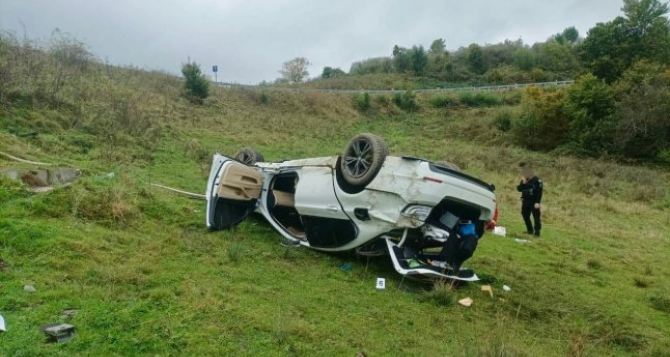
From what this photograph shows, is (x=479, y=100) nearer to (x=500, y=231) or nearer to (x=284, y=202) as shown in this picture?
(x=500, y=231)

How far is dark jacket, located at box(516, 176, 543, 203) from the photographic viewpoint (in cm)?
980

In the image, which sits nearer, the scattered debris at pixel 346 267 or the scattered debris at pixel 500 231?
the scattered debris at pixel 346 267

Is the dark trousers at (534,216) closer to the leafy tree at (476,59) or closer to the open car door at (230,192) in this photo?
the open car door at (230,192)

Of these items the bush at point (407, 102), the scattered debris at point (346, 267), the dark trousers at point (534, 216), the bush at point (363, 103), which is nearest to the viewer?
the scattered debris at point (346, 267)

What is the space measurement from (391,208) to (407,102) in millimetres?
32042

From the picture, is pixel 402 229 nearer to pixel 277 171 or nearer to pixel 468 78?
pixel 277 171

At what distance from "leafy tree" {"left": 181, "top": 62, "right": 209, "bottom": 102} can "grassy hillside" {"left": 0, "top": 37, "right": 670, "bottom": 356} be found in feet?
42.4

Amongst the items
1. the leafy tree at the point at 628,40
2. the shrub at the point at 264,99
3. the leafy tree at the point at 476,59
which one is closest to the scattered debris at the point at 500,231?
the shrub at the point at 264,99

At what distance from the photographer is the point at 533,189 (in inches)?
387

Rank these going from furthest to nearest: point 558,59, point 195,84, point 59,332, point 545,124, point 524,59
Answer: point 524,59 < point 558,59 < point 545,124 < point 195,84 < point 59,332

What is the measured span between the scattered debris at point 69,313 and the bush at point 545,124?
1112 inches

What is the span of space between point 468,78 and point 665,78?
2717 centimetres

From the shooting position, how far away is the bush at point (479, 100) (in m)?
36.9

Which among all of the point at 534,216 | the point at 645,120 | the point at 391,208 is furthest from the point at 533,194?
the point at 645,120
